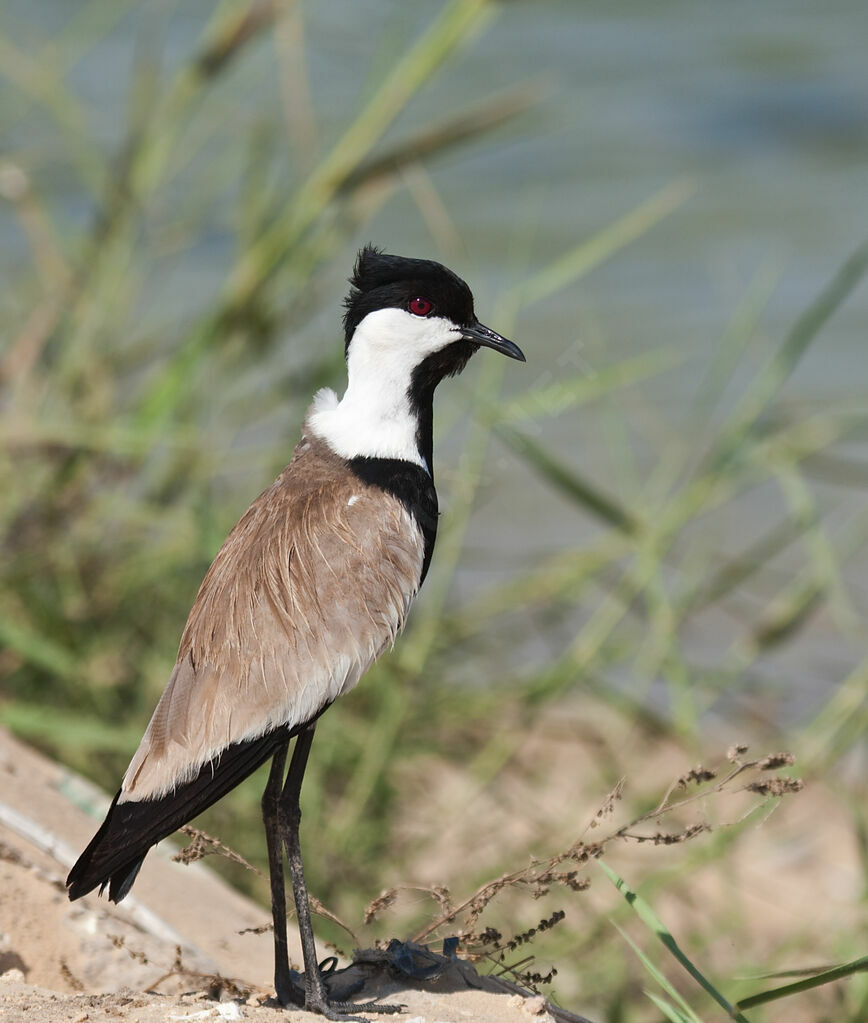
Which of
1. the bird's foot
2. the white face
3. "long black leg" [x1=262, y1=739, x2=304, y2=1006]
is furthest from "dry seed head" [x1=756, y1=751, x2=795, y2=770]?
the white face

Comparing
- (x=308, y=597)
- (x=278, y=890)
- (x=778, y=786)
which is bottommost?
(x=278, y=890)

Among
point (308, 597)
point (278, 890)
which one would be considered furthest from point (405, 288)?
point (278, 890)

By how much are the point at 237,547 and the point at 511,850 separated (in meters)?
2.42

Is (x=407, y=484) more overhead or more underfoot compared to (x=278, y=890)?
more overhead

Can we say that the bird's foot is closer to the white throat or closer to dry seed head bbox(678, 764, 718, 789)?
dry seed head bbox(678, 764, 718, 789)

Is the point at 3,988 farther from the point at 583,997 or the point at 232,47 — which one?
the point at 232,47

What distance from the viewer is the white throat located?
3.11m

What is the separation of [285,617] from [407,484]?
398 mm

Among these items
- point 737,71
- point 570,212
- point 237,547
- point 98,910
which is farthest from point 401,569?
point 737,71

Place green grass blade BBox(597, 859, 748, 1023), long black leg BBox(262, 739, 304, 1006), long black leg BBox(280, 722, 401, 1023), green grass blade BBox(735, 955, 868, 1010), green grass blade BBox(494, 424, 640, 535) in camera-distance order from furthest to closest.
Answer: green grass blade BBox(494, 424, 640, 535) < long black leg BBox(262, 739, 304, 1006) < long black leg BBox(280, 722, 401, 1023) < green grass blade BBox(597, 859, 748, 1023) < green grass blade BBox(735, 955, 868, 1010)

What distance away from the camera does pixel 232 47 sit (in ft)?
15.6

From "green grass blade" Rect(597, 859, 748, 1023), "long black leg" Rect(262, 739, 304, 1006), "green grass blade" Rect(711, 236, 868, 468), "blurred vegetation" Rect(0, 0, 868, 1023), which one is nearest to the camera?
"green grass blade" Rect(597, 859, 748, 1023)

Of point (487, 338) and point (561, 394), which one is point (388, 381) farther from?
point (561, 394)

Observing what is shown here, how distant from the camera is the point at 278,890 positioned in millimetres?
3025
